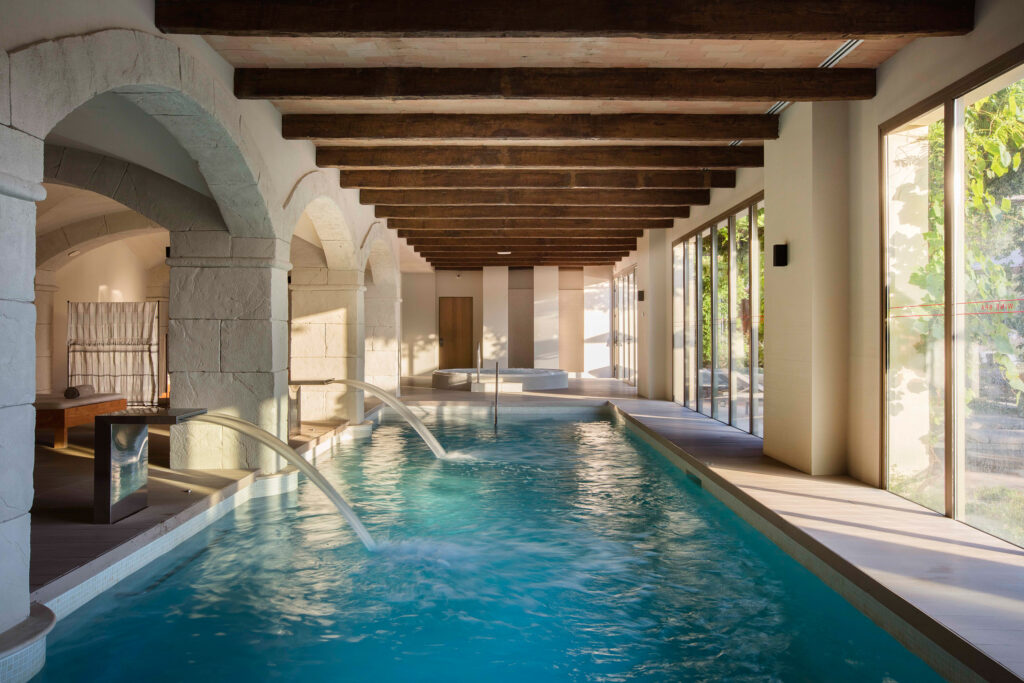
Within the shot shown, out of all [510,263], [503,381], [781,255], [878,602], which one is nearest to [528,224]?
[503,381]

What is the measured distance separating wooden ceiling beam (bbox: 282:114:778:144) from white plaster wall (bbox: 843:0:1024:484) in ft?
3.54

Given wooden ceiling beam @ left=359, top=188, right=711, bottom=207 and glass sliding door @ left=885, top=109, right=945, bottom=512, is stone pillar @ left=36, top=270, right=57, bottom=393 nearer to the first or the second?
wooden ceiling beam @ left=359, top=188, right=711, bottom=207

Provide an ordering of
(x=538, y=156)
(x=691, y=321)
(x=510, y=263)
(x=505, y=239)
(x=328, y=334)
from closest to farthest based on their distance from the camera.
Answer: (x=538, y=156), (x=328, y=334), (x=691, y=321), (x=505, y=239), (x=510, y=263)

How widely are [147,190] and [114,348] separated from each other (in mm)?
5511

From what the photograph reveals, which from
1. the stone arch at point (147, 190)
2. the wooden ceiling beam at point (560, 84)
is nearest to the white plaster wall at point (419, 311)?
the stone arch at point (147, 190)

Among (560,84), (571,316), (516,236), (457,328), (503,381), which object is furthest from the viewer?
(571,316)

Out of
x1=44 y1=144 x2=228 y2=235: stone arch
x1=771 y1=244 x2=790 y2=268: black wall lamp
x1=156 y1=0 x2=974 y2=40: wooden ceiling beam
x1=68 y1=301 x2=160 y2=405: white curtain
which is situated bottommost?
x1=68 y1=301 x2=160 y2=405: white curtain

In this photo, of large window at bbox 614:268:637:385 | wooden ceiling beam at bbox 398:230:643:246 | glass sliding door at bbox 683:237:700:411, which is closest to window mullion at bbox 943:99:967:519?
glass sliding door at bbox 683:237:700:411

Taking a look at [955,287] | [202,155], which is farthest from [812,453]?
[202,155]

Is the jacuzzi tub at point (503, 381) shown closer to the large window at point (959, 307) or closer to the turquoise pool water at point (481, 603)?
the turquoise pool water at point (481, 603)

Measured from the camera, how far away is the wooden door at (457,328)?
19.8 metres

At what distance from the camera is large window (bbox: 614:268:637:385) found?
16.3m

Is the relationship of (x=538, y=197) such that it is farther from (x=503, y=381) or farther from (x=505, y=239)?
(x=503, y=381)

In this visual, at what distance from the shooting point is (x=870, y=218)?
5395 millimetres
